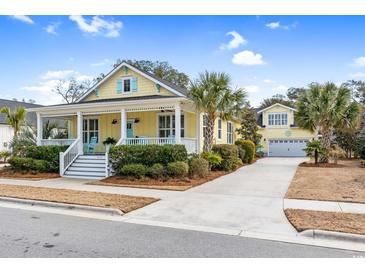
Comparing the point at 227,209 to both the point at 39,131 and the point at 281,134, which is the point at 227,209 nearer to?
the point at 39,131

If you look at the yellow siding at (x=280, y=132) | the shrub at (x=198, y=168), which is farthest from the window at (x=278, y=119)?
the shrub at (x=198, y=168)

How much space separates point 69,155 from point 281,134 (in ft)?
80.5

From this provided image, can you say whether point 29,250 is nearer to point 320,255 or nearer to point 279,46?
point 320,255

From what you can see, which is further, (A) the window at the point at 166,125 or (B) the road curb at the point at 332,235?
(A) the window at the point at 166,125

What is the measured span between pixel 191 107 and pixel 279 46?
5.53 m

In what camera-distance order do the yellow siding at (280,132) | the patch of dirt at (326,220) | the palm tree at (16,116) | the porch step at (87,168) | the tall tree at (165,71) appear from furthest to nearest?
the tall tree at (165,71) → the yellow siding at (280,132) → the palm tree at (16,116) → the porch step at (87,168) → the patch of dirt at (326,220)

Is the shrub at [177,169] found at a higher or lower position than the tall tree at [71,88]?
lower

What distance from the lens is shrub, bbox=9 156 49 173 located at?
15.8 meters

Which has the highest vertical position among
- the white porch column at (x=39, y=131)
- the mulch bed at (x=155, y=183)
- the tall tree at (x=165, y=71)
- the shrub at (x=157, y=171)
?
the tall tree at (x=165, y=71)

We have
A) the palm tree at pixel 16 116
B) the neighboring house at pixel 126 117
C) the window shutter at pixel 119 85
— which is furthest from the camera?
the palm tree at pixel 16 116

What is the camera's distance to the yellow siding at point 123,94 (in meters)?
18.4

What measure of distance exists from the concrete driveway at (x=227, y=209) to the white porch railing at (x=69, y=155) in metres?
8.04

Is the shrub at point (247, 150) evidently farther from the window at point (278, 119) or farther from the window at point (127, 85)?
the window at point (278, 119)

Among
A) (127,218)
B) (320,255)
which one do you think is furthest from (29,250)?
(320,255)
